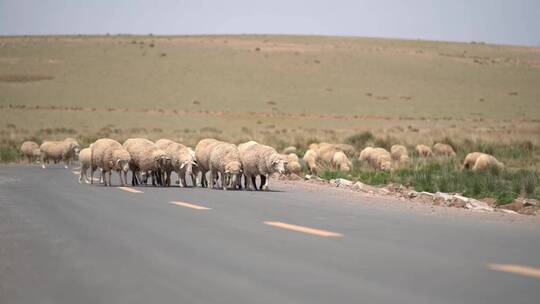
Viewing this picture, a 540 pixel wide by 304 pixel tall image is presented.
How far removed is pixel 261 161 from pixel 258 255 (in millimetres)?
9854

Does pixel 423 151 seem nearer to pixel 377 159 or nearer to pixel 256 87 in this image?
pixel 377 159

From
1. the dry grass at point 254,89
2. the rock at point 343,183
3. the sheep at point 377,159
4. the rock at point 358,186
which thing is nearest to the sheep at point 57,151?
the dry grass at point 254,89

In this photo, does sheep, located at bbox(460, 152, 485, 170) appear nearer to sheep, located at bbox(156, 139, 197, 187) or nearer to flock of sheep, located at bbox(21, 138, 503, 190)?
flock of sheep, located at bbox(21, 138, 503, 190)

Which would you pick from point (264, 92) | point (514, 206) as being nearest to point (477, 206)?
point (514, 206)

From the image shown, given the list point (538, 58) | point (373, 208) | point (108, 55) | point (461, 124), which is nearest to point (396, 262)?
point (373, 208)

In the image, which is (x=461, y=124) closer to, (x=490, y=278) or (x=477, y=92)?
(x=477, y=92)

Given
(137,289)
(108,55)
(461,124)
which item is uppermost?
(108,55)

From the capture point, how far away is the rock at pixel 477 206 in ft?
43.3

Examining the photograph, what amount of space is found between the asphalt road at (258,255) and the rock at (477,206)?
1612 mm

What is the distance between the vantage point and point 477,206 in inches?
525

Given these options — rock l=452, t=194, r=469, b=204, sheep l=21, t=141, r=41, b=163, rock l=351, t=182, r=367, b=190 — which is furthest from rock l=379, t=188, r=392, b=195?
sheep l=21, t=141, r=41, b=163

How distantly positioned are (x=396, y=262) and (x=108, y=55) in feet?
306

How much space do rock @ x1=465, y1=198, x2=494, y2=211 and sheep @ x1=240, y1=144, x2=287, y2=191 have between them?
15.9ft

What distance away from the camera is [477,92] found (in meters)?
83.2
